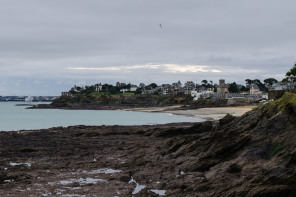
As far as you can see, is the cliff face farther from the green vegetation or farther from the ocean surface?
the ocean surface

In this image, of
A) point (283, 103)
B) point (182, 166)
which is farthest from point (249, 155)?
point (283, 103)

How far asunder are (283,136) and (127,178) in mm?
7953

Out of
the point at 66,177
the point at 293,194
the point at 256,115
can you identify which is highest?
the point at 256,115

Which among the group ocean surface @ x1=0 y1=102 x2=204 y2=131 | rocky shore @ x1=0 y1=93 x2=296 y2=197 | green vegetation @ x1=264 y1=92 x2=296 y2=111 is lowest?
ocean surface @ x1=0 y1=102 x2=204 y2=131

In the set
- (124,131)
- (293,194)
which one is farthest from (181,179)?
(124,131)

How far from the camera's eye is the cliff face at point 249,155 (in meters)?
11.9

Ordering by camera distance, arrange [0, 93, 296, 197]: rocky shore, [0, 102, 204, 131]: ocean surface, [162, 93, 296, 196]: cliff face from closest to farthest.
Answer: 1. [162, 93, 296, 196]: cliff face
2. [0, 93, 296, 197]: rocky shore
3. [0, 102, 204, 131]: ocean surface

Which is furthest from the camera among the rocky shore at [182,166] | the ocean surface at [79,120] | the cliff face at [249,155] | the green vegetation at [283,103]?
the ocean surface at [79,120]

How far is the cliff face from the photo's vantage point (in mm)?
11898

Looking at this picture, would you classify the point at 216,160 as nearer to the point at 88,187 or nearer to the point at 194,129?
the point at 88,187

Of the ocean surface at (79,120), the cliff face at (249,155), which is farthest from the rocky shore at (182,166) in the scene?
the ocean surface at (79,120)

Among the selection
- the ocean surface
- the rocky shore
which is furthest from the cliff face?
the ocean surface

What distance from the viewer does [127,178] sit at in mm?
17906

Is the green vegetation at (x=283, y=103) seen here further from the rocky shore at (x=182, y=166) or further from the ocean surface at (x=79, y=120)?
the ocean surface at (x=79, y=120)
